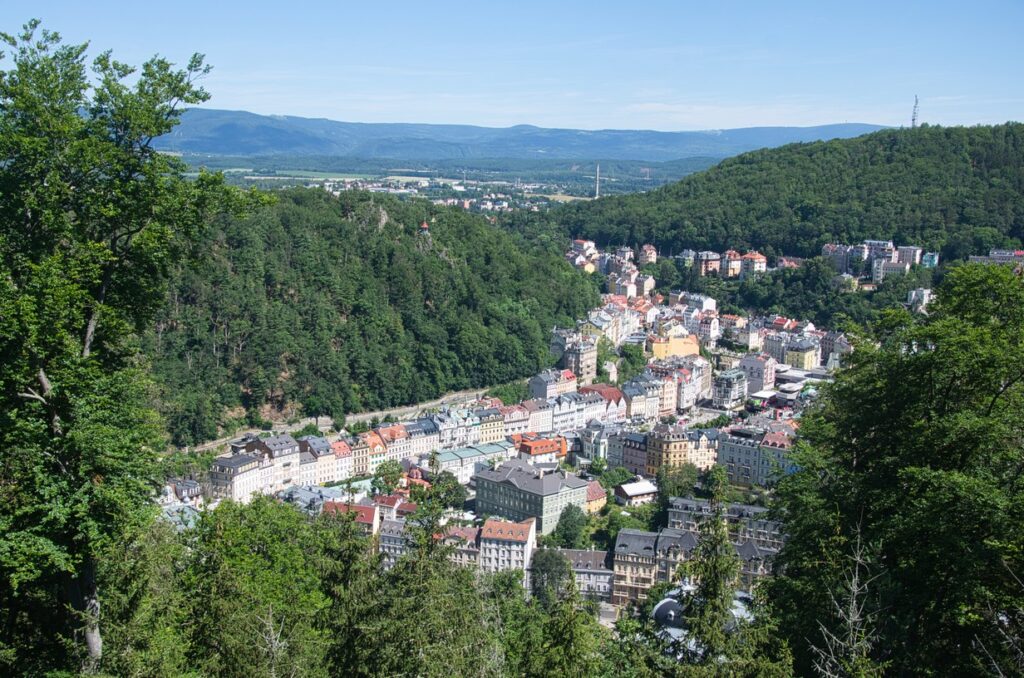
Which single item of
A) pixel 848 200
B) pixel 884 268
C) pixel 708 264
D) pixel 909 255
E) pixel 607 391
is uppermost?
pixel 848 200

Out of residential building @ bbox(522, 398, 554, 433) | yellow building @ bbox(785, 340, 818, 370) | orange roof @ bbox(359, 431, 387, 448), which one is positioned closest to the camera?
orange roof @ bbox(359, 431, 387, 448)

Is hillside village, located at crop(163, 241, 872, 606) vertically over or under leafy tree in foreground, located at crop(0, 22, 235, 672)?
under

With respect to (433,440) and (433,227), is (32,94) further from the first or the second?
(433,227)

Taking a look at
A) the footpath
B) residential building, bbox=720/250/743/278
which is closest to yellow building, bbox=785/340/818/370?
residential building, bbox=720/250/743/278

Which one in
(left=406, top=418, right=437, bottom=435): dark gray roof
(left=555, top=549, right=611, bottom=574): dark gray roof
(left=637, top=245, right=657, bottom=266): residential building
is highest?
(left=637, top=245, right=657, bottom=266): residential building

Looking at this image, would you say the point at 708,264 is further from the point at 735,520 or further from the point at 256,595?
the point at 256,595

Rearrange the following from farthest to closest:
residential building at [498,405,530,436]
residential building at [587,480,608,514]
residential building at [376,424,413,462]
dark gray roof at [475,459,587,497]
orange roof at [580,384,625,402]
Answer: orange roof at [580,384,625,402]
residential building at [498,405,530,436]
residential building at [376,424,413,462]
residential building at [587,480,608,514]
dark gray roof at [475,459,587,497]

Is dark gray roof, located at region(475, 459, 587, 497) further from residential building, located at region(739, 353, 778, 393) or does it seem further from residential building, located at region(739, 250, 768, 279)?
residential building, located at region(739, 250, 768, 279)

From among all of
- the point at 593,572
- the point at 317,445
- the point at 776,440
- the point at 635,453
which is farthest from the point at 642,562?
the point at 317,445
